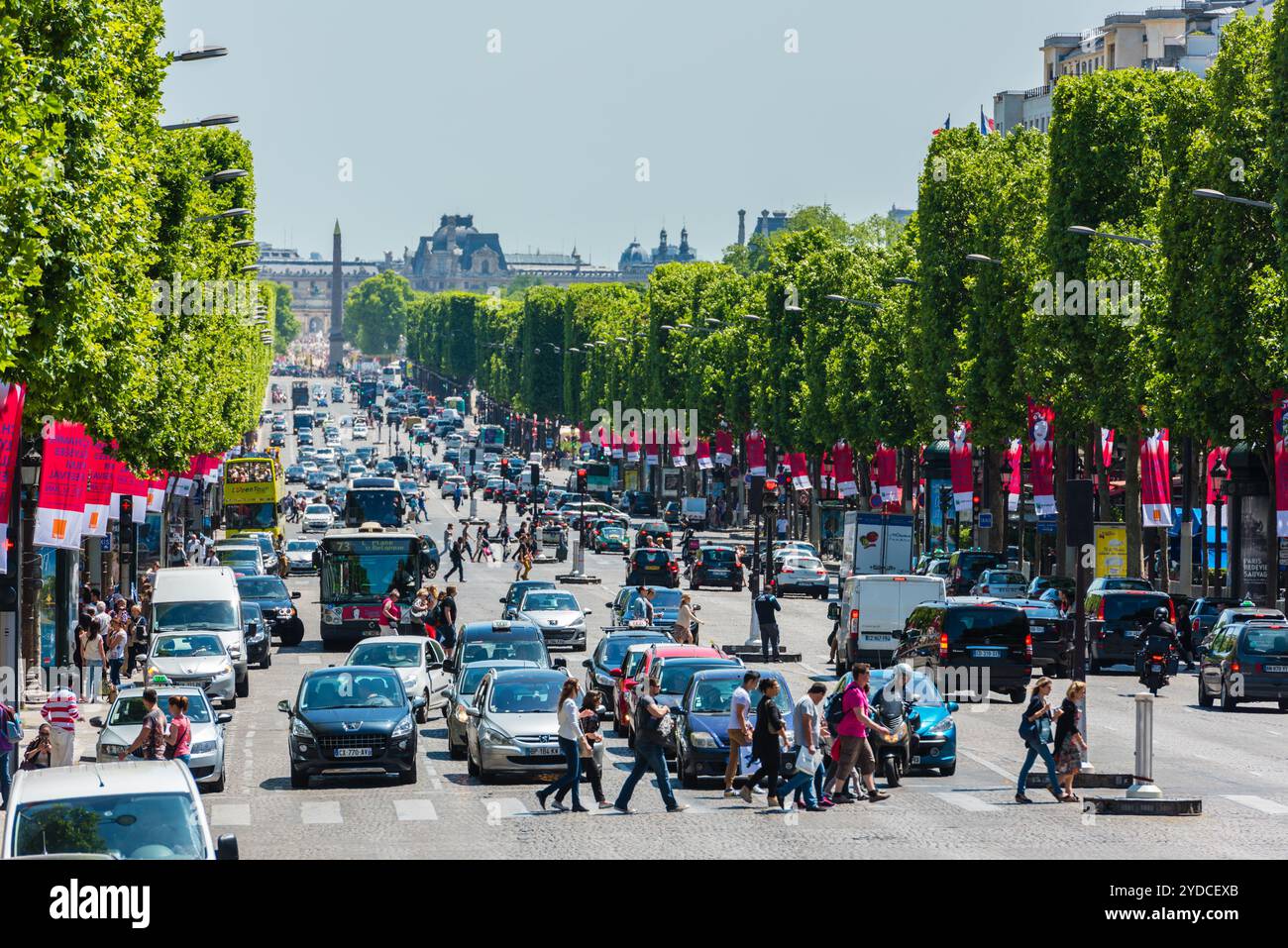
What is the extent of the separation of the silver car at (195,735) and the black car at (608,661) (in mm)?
9710

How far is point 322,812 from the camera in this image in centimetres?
2897

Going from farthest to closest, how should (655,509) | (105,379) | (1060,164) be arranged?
(655,509) → (1060,164) → (105,379)

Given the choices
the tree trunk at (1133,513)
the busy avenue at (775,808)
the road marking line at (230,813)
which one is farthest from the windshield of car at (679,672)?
the tree trunk at (1133,513)

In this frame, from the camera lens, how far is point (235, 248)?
9338cm

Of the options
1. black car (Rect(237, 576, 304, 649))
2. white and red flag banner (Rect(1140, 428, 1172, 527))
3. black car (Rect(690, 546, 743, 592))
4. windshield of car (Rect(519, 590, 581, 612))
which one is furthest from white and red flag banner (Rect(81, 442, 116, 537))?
black car (Rect(690, 546, 743, 592))

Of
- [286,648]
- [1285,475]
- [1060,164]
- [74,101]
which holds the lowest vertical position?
[286,648]

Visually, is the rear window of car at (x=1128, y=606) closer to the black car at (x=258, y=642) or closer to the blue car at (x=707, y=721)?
the black car at (x=258, y=642)

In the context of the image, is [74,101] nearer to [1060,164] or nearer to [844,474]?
[1060,164]

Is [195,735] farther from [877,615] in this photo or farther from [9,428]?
[877,615]

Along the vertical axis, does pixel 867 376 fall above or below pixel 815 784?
above

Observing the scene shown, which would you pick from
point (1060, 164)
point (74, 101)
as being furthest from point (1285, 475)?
point (74, 101)

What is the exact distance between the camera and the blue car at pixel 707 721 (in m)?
31.6

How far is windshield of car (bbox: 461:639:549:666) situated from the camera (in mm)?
40094
